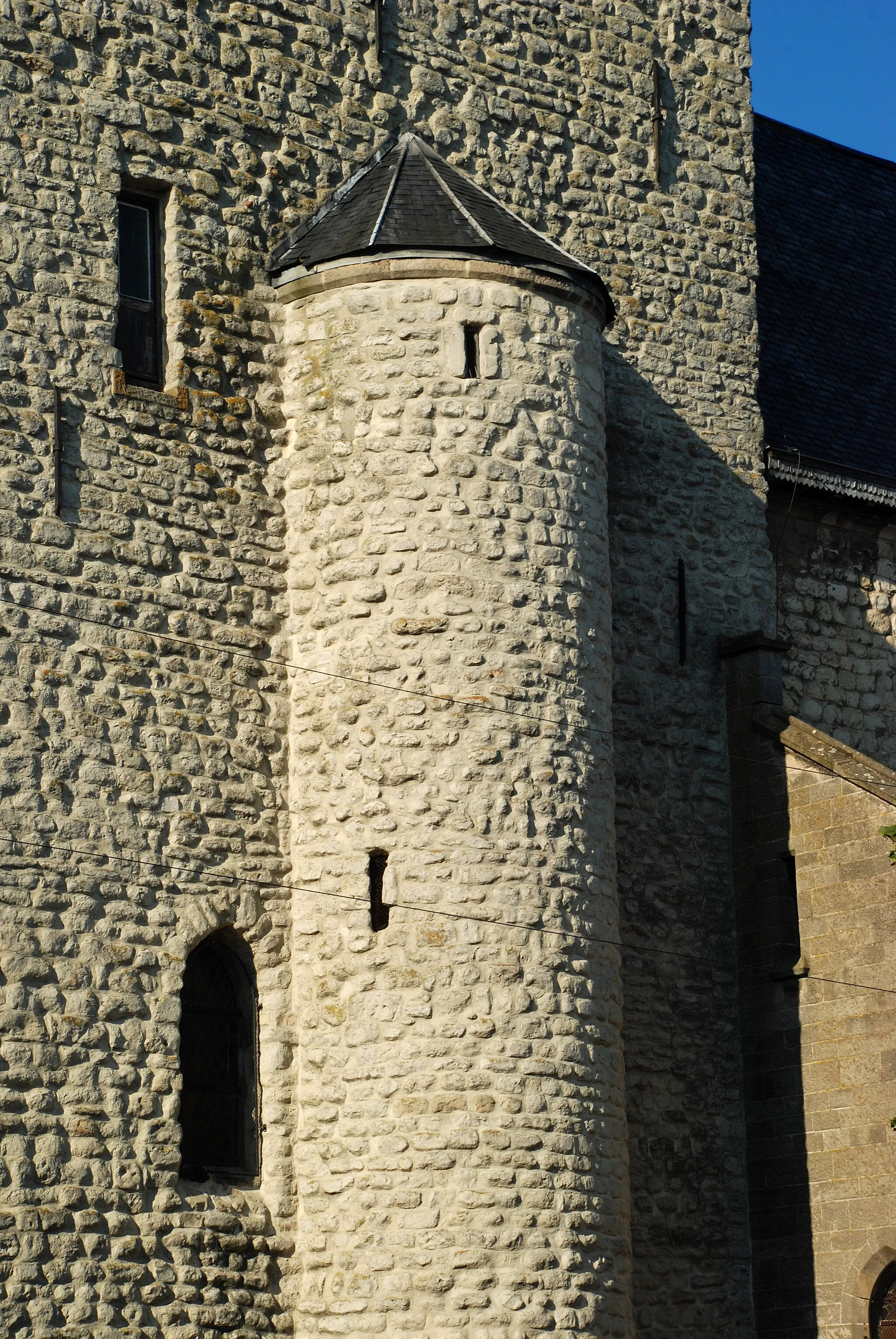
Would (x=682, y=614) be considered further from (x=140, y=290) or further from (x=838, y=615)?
(x=140, y=290)

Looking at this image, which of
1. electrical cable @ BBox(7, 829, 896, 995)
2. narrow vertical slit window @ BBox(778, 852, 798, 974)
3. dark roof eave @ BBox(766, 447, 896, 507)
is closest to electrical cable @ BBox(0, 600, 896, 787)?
electrical cable @ BBox(7, 829, 896, 995)

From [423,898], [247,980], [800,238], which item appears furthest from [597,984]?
[800,238]

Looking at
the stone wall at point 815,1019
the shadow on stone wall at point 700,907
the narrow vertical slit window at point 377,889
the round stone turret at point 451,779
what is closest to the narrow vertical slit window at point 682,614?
the shadow on stone wall at point 700,907

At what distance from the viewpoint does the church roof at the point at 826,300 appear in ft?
65.9

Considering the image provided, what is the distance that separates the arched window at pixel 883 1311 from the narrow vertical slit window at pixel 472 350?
22.0 ft

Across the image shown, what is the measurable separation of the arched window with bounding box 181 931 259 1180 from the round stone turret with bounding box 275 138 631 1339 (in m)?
0.34

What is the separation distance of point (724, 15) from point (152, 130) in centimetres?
602

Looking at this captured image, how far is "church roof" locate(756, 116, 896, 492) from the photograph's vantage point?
65.9 feet

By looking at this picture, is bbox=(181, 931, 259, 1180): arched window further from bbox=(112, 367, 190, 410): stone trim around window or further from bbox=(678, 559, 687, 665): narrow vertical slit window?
bbox=(678, 559, 687, 665): narrow vertical slit window

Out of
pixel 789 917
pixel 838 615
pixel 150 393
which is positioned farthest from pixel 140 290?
pixel 838 615

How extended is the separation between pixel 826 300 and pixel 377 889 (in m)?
9.85

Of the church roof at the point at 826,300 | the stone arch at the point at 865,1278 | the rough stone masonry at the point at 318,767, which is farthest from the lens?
the church roof at the point at 826,300

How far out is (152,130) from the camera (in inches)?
603

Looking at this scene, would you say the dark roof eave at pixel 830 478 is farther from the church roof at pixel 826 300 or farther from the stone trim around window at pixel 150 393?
the stone trim around window at pixel 150 393
